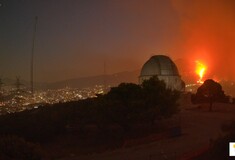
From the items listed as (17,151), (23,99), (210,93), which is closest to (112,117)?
(17,151)

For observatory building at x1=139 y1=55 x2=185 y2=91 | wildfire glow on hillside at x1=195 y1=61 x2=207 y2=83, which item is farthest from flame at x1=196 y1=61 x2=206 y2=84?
observatory building at x1=139 y1=55 x2=185 y2=91

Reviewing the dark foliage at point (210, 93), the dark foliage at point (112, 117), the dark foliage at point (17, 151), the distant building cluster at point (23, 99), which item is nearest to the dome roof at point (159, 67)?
the dark foliage at point (210, 93)

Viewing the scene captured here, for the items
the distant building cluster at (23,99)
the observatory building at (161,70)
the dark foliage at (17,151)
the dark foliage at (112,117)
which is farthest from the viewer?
the distant building cluster at (23,99)

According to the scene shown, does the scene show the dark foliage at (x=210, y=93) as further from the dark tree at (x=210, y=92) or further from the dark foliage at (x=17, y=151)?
the dark foliage at (x=17, y=151)

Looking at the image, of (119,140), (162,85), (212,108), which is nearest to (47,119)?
(119,140)

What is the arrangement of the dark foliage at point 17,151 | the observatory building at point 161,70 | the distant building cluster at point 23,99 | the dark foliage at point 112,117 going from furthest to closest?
the distant building cluster at point 23,99 < the observatory building at point 161,70 < the dark foliage at point 112,117 < the dark foliage at point 17,151

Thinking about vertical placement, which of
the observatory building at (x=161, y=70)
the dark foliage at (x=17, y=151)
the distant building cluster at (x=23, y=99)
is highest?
the observatory building at (x=161, y=70)

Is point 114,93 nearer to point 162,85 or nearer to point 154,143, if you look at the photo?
point 162,85
